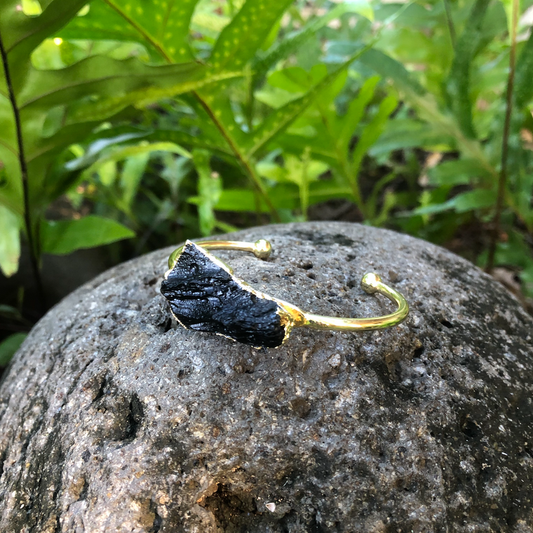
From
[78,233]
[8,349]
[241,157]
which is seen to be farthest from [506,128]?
[8,349]

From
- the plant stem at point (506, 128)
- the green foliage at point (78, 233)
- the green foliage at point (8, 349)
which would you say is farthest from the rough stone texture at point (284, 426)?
the plant stem at point (506, 128)

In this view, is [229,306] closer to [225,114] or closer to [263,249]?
[263,249]

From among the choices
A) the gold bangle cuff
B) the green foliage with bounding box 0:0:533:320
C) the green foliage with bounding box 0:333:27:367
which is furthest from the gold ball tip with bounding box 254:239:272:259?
the green foliage with bounding box 0:333:27:367

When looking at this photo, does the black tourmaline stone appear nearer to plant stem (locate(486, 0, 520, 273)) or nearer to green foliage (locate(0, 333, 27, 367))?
green foliage (locate(0, 333, 27, 367))

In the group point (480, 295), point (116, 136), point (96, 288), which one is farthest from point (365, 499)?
point (116, 136)

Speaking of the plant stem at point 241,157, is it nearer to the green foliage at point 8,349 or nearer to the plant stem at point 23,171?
the plant stem at point 23,171

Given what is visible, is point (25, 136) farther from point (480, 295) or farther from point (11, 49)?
point (480, 295)
